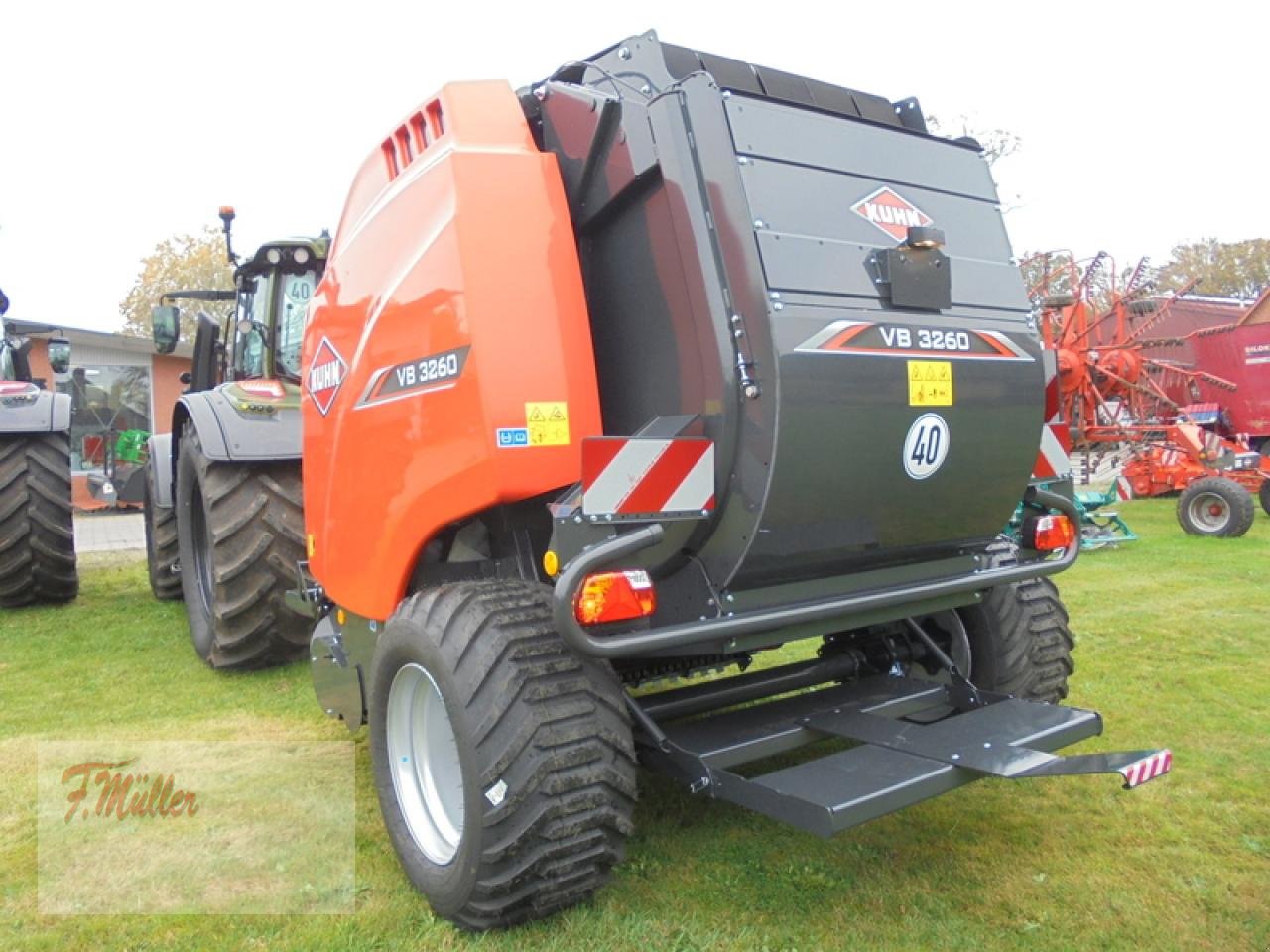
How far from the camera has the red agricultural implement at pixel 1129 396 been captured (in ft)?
37.3

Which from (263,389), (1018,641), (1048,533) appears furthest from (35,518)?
(1048,533)

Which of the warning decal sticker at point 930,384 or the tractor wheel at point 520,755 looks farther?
the warning decal sticker at point 930,384

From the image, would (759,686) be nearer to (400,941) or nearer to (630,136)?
(400,941)

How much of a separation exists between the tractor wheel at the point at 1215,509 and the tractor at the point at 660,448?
7.73m

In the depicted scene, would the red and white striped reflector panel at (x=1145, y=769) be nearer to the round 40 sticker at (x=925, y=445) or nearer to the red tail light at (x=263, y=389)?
the round 40 sticker at (x=925, y=445)

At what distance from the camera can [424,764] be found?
3.04 metres

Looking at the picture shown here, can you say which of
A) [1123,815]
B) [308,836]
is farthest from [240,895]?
[1123,815]

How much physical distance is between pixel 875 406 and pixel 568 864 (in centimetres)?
142

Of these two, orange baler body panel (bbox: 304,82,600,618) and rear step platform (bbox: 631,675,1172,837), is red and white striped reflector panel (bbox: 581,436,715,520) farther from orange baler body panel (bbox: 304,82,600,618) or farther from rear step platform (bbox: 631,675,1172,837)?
rear step platform (bbox: 631,675,1172,837)

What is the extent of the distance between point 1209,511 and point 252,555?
9.23m

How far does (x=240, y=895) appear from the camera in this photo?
296 cm

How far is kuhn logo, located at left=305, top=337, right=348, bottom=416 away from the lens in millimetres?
3486

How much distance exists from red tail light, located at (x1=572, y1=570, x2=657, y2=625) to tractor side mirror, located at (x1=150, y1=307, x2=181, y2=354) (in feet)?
14.2

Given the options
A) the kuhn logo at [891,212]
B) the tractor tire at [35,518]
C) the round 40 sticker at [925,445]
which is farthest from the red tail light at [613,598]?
the tractor tire at [35,518]
